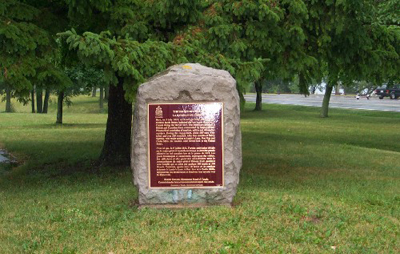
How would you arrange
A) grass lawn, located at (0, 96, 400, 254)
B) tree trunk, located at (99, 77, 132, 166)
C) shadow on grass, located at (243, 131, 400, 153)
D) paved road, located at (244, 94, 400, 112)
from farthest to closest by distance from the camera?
1. paved road, located at (244, 94, 400, 112)
2. shadow on grass, located at (243, 131, 400, 153)
3. tree trunk, located at (99, 77, 132, 166)
4. grass lawn, located at (0, 96, 400, 254)

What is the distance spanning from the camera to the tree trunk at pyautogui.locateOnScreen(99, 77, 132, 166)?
A: 1293 centimetres

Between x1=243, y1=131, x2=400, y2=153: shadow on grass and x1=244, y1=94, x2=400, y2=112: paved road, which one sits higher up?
x1=244, y1=94, x2=400, y2=112: paved road

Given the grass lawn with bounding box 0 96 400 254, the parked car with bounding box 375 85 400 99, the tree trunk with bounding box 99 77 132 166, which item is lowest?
the grass lawn with bounding box 0 96 400 254

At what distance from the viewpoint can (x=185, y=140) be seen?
7426mm

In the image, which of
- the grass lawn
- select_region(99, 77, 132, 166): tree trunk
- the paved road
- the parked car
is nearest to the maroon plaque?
the grass lawn

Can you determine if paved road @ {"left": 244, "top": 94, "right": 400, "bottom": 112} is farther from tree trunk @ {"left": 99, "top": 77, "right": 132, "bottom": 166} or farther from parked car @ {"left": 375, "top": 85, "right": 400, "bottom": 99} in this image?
tree trunk @ {"left": 99, "top": 77, "right": 132, "bottom": 166}

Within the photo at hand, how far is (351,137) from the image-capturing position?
73.7ft

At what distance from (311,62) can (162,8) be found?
347cm

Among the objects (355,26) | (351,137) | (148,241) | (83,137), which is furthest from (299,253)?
(351,137)

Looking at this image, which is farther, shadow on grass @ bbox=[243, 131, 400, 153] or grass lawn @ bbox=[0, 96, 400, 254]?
shadow on grass @ bbox=[243, 131, 400, 153]

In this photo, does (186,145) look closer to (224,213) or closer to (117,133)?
(224,213)

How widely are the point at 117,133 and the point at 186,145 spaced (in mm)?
5834

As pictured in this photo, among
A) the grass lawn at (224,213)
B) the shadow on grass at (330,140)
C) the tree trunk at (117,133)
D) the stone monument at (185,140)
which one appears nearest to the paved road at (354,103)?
the shadow on grass at (330,140)

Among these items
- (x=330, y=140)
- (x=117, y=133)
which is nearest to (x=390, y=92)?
(x=330, y=140)
